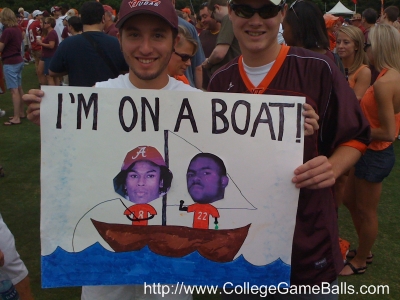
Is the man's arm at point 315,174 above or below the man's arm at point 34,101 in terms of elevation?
below

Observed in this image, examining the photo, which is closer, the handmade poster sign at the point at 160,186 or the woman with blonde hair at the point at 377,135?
the handmade poster sign at the point at 160,186

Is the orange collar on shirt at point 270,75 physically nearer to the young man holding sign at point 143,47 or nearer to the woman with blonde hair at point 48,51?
the young man holding sign at point 143,47

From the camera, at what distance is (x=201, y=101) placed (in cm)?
163

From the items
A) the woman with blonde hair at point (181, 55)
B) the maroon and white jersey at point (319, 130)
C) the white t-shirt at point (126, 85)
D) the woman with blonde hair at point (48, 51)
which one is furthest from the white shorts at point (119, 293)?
the woman with blonde hair at point (48, 51)

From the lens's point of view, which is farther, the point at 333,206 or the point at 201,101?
the point at 333,206

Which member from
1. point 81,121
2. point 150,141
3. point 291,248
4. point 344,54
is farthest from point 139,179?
point 344,54

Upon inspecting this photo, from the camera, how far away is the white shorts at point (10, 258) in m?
2.42

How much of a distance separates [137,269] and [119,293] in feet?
0.57

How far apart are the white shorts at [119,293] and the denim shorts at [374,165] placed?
211 cm

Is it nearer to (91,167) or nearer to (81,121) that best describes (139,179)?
(91,167)

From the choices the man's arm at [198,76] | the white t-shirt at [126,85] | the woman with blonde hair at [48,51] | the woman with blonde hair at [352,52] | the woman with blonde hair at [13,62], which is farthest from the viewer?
the woman with blonde hair at [48,51]

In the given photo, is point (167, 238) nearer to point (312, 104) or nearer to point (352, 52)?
point (312, 104)

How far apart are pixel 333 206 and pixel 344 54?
8.57 ft

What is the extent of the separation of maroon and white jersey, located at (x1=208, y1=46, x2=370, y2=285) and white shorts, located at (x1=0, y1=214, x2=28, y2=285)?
63.8 inches
